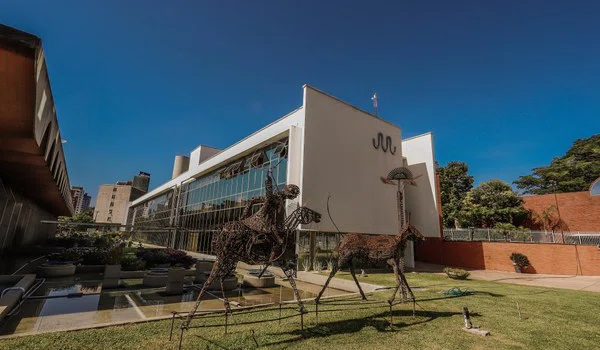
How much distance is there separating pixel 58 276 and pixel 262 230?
1331 cm

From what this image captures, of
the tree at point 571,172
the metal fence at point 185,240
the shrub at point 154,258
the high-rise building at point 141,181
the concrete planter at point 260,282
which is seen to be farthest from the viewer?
the high-rise building at point 141,181

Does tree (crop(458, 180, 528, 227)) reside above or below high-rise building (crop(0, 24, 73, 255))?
above

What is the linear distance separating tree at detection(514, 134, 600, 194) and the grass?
37.0m

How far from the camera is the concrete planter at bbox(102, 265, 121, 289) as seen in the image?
35.7 ft

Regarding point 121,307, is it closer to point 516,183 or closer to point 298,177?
Result: point 298,177

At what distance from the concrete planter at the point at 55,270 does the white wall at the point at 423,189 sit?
2423 centimetres

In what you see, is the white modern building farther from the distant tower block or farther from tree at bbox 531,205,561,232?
the distant tower block

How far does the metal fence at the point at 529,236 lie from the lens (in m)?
20.8

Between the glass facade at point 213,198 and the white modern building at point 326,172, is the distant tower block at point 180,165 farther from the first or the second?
the white modern building at point 326,172

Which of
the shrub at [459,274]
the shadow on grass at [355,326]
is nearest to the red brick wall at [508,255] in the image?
the shrub at [459,274]

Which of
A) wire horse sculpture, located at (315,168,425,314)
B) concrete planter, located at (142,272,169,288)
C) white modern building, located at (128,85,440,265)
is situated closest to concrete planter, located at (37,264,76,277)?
concrete planter, located at (142,272,169,288)

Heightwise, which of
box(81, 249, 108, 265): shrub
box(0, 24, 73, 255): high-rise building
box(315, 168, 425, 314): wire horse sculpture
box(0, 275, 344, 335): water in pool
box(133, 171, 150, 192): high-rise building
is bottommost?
box(0, 275, 344, 335): water in pool

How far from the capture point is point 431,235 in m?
24.8

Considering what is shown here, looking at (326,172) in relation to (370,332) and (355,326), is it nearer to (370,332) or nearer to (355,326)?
(355,326)
